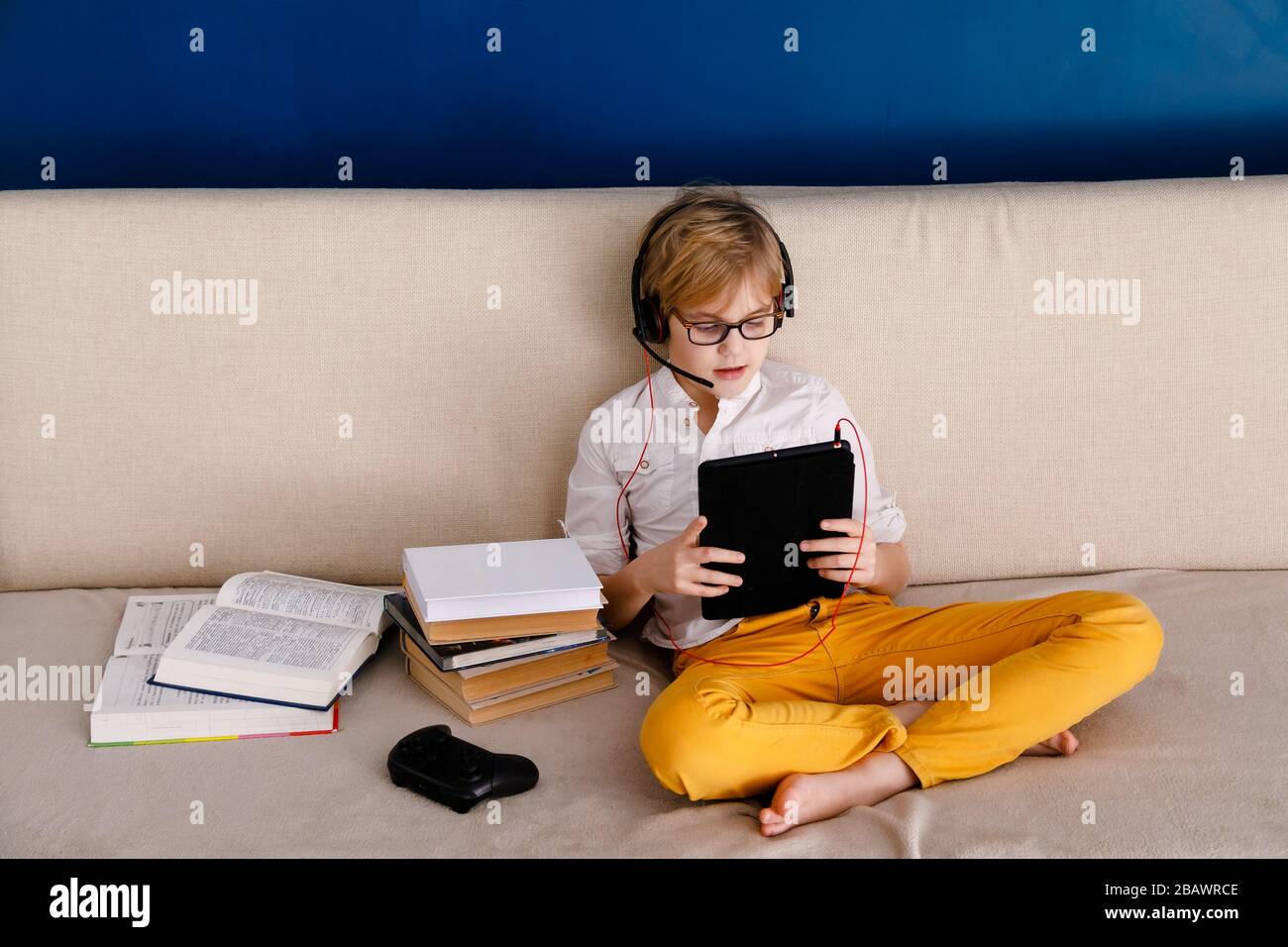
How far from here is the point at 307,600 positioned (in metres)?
1.63

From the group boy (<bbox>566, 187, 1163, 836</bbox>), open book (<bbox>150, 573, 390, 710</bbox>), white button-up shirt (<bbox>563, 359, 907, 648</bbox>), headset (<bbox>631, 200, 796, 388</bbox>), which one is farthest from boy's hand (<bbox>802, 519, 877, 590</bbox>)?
open book (<bbox>150, 573, 390, 710</bbox>)

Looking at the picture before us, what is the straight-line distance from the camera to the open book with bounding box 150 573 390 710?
1443 mm

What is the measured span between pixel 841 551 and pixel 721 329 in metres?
0.32

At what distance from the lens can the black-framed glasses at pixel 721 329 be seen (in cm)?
153

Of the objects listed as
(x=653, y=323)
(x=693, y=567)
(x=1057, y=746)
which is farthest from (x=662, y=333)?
(x=1057, y=746)

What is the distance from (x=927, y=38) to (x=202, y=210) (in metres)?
1.15

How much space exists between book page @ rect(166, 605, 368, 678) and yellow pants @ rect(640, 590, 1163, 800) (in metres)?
0.42

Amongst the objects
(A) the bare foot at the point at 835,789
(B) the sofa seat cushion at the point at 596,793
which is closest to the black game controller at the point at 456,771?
(B) the sofa seat cushion at the point at 596,793

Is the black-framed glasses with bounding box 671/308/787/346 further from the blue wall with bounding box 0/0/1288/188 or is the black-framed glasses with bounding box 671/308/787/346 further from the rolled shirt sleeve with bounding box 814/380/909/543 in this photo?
the blue wall with bounding box 0/0/1288/188

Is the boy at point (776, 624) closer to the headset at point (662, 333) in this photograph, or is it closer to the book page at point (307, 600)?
the headset at point (662, 333)

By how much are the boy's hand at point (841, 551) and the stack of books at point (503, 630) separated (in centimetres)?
27

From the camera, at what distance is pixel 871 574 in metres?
1.51

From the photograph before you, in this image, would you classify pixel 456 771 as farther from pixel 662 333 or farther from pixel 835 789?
pixel 662 333

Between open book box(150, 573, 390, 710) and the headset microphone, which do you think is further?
the headset microphone
